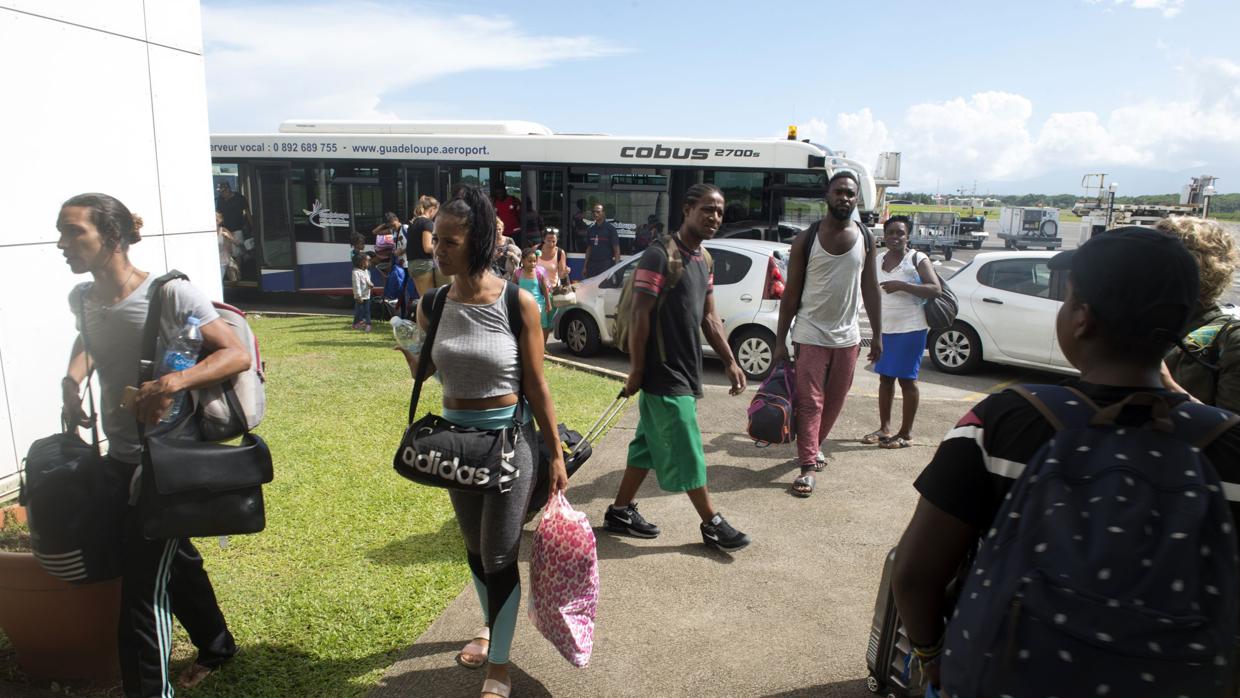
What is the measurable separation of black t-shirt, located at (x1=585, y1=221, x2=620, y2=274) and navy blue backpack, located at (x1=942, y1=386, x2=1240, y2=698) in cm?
1110

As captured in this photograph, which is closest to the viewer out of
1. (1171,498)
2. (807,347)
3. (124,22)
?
(1171,498)

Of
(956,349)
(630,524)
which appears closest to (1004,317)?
(956,349)

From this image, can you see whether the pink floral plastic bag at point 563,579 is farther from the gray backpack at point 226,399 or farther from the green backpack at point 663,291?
the green backpack at point 663,291

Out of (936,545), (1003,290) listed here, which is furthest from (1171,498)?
(1003,290)

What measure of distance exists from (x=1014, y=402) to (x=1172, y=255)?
0.39m

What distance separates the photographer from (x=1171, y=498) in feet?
4.43

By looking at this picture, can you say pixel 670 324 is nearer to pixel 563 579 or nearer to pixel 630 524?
pixel 630 524

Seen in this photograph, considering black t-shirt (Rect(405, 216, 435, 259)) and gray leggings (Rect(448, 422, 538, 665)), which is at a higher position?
black t-shirt (Rect(405, 216, 435, 259))

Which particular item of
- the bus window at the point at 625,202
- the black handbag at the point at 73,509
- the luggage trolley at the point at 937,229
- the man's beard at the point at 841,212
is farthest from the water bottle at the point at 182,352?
the luggage trolley at the point at 937,229

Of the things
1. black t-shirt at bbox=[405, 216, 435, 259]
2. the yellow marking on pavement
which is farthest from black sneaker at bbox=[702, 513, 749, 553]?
black t-shirt at bbox=[405, 216, 435, 259]

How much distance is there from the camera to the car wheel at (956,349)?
31.8 ft

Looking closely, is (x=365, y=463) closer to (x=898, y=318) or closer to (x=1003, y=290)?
(x=898, y=318)

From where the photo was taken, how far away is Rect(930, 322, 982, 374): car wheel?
31.8 ft

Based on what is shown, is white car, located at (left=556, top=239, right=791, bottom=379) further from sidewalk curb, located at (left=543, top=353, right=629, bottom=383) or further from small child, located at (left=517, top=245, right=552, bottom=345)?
small child, located at (left=517, top=245, right=552, bottom=345)
